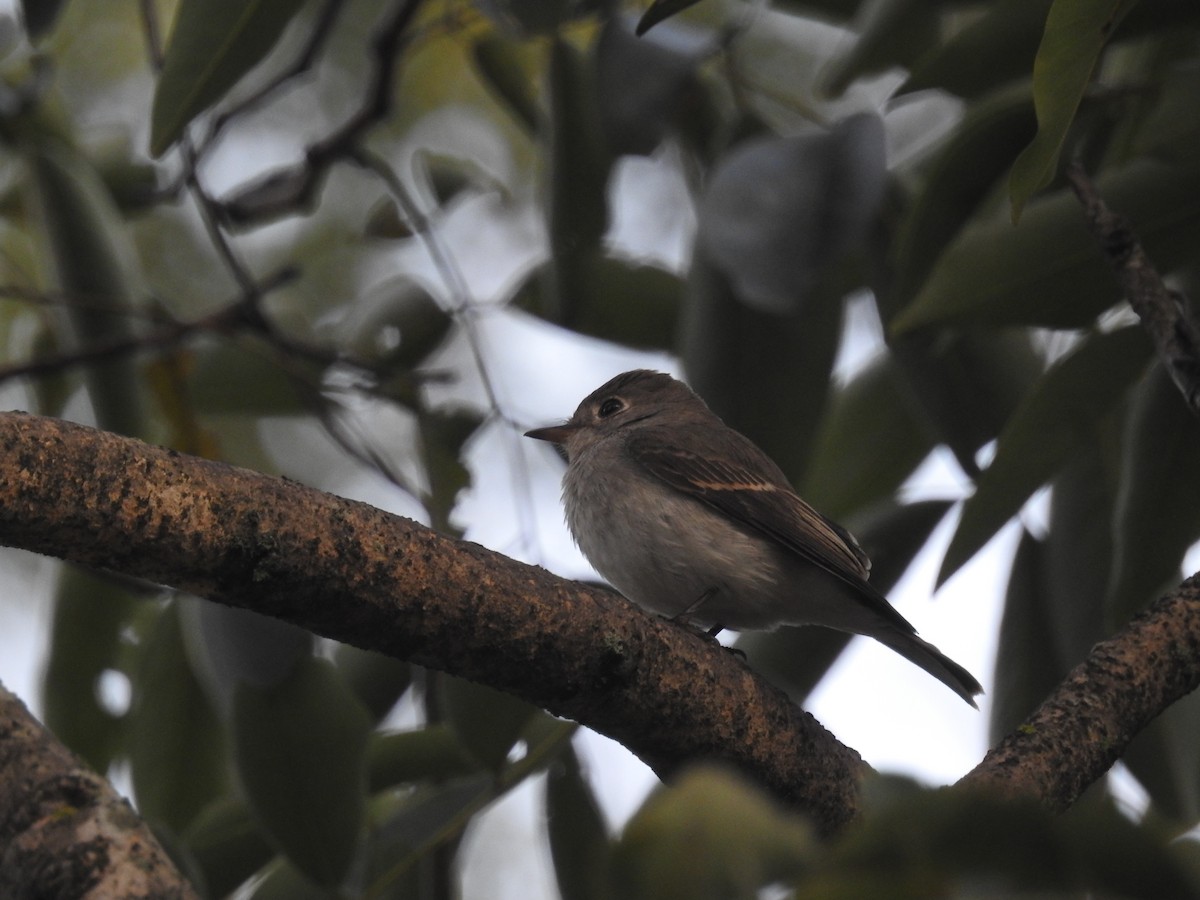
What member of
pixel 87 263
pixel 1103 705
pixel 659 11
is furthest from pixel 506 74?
pixel 1103 705

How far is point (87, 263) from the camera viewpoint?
3422 millimetres

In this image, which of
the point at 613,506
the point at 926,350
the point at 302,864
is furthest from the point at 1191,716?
the point at 302,864

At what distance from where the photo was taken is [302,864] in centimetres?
253

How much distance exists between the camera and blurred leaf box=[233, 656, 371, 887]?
253cm

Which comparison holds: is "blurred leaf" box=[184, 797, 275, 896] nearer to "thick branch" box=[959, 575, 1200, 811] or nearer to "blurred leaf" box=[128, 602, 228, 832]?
"blurred leaf" box=[128, 602, 228, 832]

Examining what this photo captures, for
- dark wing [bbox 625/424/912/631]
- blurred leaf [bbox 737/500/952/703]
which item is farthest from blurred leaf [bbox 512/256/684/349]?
blurred leaf [bbox 737/500/952/703]

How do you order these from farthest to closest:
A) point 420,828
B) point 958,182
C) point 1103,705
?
point 958,182 → point 420,828 → point 1103,705

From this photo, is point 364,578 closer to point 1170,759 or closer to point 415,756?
point 415,756

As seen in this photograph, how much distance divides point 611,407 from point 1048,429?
7.66 ft

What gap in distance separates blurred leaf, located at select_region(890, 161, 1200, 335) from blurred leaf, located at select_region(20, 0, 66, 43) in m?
1.98

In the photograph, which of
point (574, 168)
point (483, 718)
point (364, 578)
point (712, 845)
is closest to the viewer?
point (712, 845)

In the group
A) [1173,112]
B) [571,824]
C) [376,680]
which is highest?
[1173,112]

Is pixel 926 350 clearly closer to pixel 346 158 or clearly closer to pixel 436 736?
pixel 436 736

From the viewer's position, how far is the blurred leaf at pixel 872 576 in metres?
3.22
